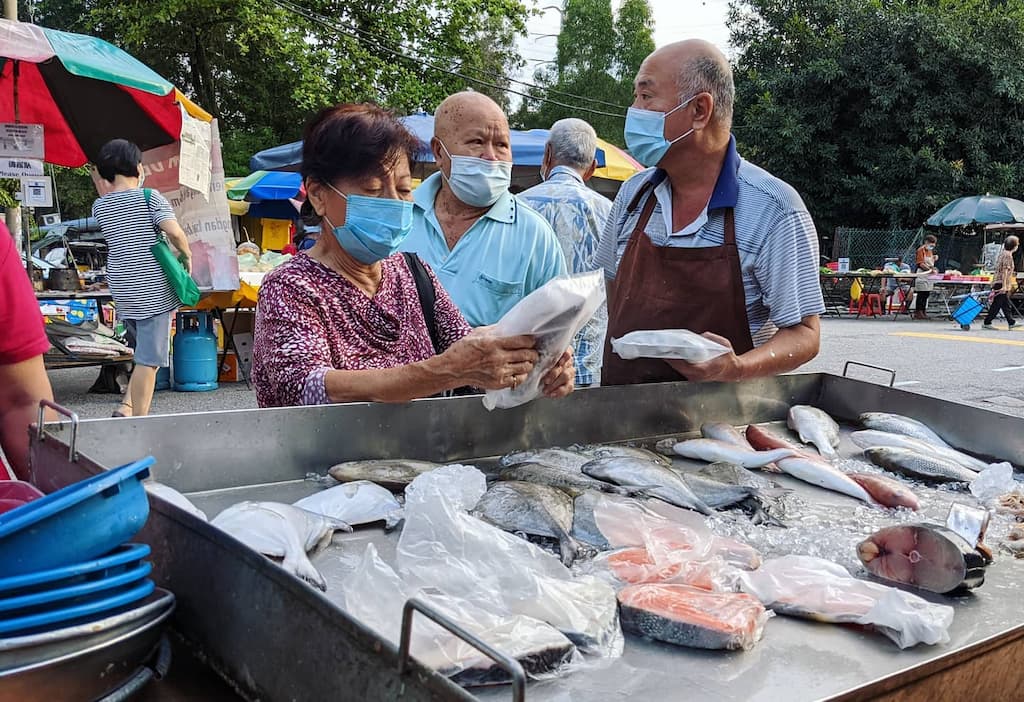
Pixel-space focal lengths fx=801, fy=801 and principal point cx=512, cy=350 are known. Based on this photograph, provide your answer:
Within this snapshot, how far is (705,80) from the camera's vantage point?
10.4 ft

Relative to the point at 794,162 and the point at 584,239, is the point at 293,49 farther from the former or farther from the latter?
the point at 584,239

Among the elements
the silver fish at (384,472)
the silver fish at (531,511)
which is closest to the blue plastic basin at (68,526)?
the silver fish at (531,511)

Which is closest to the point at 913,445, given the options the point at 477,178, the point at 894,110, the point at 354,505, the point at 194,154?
the point at 354,505

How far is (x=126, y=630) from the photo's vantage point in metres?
1.10

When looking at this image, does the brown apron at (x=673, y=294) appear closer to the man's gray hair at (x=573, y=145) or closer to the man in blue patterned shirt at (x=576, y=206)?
the man in blue patterned shirt at (x=576, y=206)

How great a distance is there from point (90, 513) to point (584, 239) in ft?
12.5

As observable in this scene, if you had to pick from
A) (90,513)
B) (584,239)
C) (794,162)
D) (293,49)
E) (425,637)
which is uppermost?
(293,49)

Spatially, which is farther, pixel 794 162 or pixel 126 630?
pixel 794 162

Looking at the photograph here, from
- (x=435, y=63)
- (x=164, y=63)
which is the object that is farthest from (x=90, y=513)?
(x=164, y=63)

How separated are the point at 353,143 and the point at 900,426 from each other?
7.26 ft

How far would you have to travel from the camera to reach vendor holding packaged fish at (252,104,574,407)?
7.66 ft

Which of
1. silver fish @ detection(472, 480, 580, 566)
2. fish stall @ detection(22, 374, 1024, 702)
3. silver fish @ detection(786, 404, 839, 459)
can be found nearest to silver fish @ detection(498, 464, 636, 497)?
fish stall @ detection(22, 374, 1024, 702)

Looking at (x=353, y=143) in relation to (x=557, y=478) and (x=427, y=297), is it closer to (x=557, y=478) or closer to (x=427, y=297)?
(x=427, y=297)

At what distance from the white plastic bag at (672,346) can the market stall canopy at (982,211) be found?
71.7 ft
